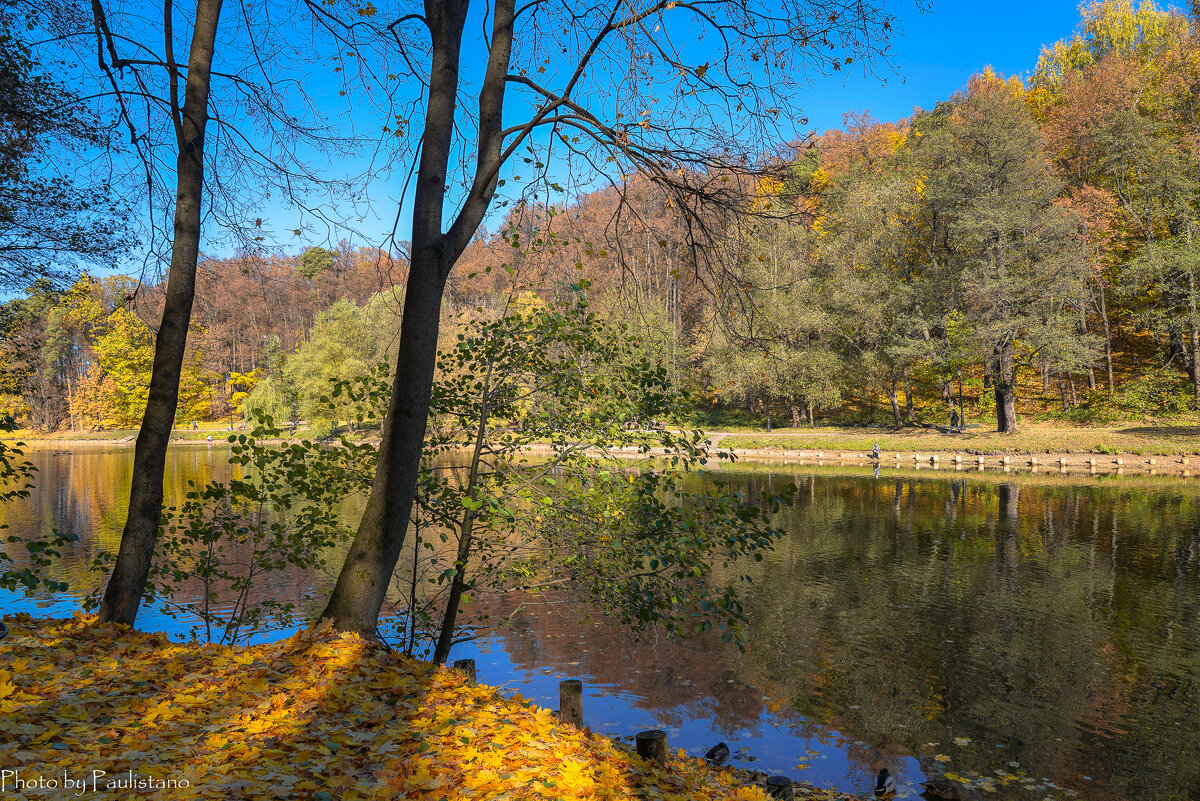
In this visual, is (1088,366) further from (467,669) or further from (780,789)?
(467,669)

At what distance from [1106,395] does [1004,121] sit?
14.8 metres

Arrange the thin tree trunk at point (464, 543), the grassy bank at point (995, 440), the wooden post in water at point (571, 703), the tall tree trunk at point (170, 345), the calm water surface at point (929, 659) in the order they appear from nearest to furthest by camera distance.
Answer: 1. the wooden post in water at point (571, 703)
2. the tall tree trunk at point (170, 345)
3. the thin tree trunk at point (464, 543)
4. the calm water surface at point (929, 659)
5. the grassy bank at point (995, 440)

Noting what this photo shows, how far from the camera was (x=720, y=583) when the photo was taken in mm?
13180

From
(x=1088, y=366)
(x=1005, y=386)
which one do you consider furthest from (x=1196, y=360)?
(x=1005, y=386)

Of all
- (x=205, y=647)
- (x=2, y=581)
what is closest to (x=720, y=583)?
(x=205, y=647)

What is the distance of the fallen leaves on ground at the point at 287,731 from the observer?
3.11m

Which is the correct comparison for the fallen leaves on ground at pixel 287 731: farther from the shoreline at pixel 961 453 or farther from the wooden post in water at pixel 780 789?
the shoreline at pixel 961 453

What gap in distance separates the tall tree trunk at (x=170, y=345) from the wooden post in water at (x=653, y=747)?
4055 millimetres

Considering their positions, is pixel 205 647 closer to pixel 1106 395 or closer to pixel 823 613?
pixel 823 613

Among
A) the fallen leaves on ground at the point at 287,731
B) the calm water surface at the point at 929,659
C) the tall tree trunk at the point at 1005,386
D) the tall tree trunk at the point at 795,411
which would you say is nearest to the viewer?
the fallen leaves on ground at the point at 287,731

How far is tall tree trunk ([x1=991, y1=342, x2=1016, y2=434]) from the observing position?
32.0 meters

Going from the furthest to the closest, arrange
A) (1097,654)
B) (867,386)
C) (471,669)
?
(867,386), (1097,654), (471,669)

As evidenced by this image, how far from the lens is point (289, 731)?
363 cm

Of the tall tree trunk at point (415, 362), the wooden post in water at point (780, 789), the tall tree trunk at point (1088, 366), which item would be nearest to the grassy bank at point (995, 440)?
the tall tree trunk at point (1088, 366)
